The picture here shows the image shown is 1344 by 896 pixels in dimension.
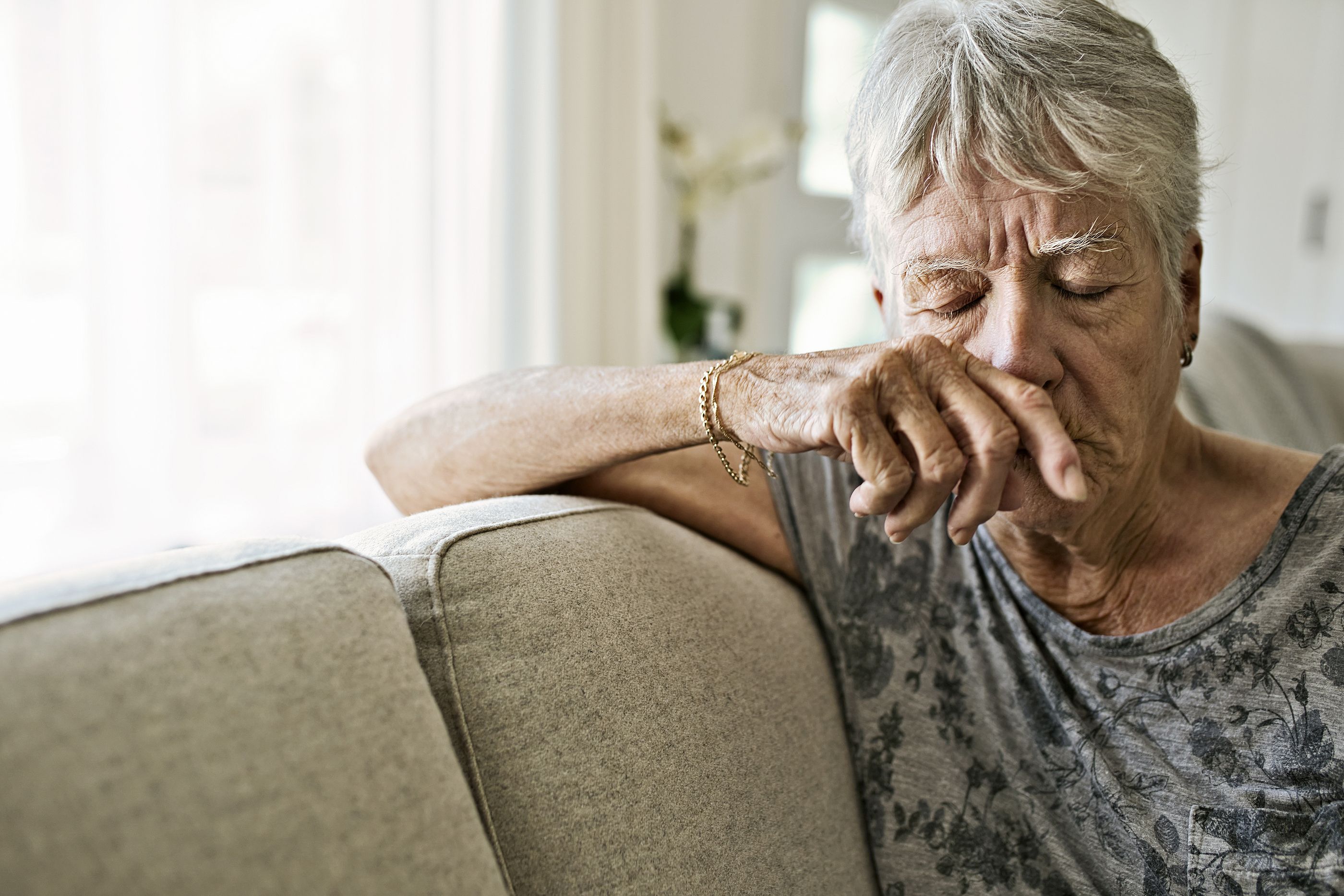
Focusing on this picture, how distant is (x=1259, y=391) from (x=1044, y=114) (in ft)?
4.28

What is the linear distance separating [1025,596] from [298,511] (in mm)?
1459

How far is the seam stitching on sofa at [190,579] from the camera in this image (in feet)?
1.84

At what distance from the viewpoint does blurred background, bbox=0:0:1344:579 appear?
1633mm

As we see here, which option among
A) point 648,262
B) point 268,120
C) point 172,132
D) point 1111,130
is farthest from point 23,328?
point 1111,130

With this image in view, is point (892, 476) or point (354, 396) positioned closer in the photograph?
point (892, 476)

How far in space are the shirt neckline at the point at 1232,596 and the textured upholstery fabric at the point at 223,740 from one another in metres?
0.64

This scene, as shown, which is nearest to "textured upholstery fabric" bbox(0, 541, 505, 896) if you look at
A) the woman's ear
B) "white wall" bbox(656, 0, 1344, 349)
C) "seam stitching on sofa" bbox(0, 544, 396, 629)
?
"seam stitching on sofa" bbox(0, 544, 396, 629)

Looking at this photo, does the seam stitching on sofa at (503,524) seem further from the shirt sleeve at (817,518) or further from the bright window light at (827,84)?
the bright window light at (827,84)

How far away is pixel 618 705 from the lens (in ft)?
2.67

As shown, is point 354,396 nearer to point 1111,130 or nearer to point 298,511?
point 298,511

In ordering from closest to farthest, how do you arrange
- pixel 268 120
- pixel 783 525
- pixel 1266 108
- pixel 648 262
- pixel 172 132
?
pixel 783 525 < pixel 172 132 < pixel 268 120 < pixel 648 262 < pixel 1266 108

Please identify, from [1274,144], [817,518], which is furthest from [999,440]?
[1274,144]

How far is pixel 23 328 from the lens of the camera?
1603 millimetres

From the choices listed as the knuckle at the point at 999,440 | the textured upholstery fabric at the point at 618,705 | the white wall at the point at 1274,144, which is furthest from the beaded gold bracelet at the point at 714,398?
the white wall at the point at 1274,144
